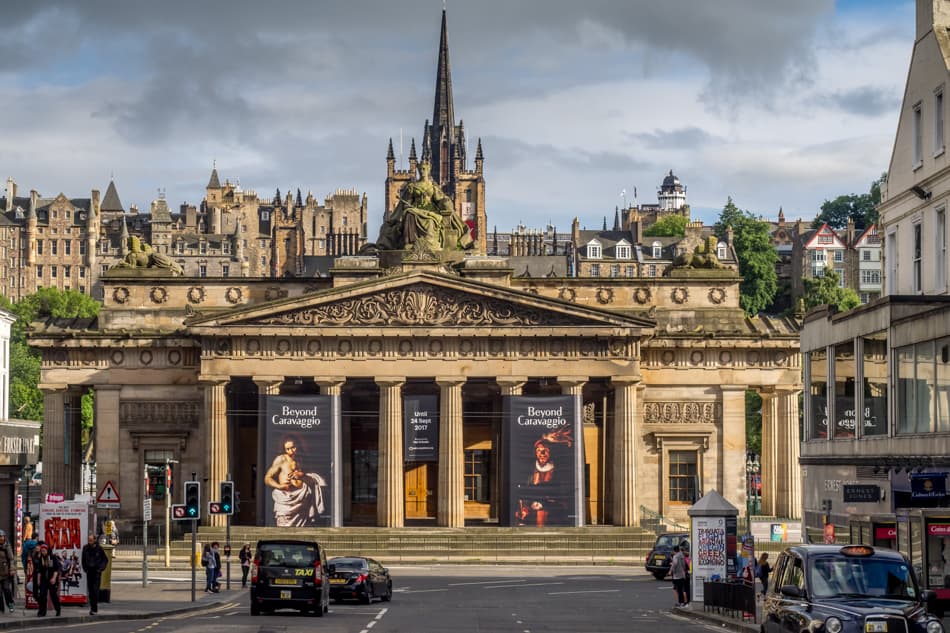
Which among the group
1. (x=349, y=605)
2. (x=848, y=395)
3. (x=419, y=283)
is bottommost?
(x=349, y=605)

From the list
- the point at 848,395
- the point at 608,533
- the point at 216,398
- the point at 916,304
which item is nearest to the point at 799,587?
the point at 916,304

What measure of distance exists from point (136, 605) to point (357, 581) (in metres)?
7.81

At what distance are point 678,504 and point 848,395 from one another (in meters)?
41.1

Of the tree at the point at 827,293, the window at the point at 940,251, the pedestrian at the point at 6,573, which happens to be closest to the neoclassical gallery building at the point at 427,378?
the window at the point at 940,251

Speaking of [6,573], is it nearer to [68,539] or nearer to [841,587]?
[68,539]

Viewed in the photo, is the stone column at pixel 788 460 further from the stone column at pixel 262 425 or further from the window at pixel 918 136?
the window at pixel 918 136

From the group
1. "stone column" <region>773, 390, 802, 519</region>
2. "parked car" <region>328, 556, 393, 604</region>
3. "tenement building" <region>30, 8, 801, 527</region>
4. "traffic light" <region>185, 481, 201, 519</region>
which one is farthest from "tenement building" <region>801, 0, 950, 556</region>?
"stone column" <region>773, 390, 802, 519</region>

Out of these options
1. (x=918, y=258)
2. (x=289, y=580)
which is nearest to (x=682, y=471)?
(x=918, y=258)

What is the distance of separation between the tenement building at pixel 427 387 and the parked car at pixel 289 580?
112 feet

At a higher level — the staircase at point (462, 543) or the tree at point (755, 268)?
the tree at point (755, 268)

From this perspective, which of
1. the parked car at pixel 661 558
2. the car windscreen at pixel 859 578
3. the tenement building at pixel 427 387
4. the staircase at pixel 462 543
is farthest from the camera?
the tenement building at pixel 427 387

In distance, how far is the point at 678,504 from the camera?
95688 millimetres

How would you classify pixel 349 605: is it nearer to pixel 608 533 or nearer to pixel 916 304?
pixel 916 304

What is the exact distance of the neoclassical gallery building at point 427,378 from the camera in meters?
90.1
